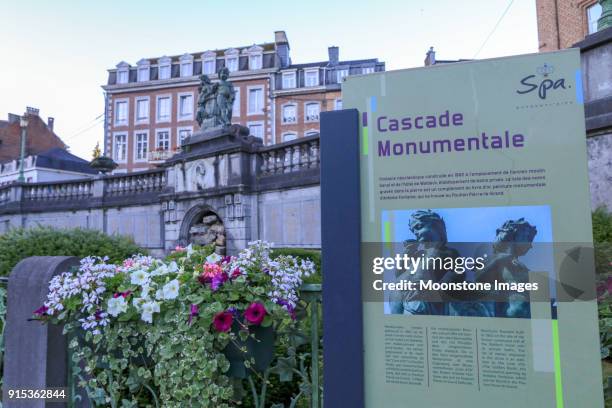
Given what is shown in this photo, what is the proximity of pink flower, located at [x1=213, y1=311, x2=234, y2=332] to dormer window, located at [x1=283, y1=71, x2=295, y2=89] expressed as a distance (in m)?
40.0

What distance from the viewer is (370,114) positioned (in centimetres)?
213

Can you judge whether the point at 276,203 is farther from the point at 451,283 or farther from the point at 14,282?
the point at 451,283

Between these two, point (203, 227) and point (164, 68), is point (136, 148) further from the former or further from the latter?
point (203, 227)

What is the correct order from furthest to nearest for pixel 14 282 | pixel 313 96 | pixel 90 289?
pixel 313 96 < pixel 14 282 < pixel 90 289

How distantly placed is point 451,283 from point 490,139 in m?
0.70

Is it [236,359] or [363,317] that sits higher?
[363,317]

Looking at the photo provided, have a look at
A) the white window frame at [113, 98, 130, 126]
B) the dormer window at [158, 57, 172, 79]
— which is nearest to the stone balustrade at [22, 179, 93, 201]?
the white window frame at [113, 98, 130, 126]

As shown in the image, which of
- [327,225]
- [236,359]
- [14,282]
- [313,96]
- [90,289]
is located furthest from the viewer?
[313,96]

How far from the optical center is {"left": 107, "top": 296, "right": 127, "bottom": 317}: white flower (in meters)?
2.67

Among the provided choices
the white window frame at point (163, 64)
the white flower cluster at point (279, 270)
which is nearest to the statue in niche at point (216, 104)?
the white flower cluster at point (279, 270)

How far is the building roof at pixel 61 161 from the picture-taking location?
3959cm

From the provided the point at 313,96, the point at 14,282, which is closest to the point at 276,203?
the point at 14,282

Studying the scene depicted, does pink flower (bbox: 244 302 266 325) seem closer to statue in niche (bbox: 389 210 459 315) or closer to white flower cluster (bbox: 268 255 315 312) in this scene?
white flower cluster (bbox: 268 255 315 312)

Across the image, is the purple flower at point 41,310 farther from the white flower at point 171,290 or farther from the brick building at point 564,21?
the brick building at point 564,21
